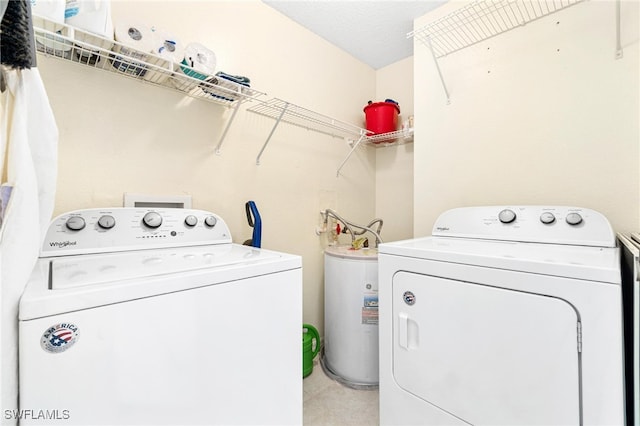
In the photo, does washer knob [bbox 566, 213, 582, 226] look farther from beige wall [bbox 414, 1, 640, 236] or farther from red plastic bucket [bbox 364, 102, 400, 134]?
red plastic bucket [bbox 364, 102, 400, 134]

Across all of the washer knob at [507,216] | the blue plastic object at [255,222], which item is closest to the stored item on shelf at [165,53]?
the blue plastic object at [255,222]

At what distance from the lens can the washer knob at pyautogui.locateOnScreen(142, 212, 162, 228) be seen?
3.81 feet

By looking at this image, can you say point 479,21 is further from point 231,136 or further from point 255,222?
point 255,222

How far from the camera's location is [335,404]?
62.2 inches

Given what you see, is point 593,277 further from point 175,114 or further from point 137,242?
point 175,114

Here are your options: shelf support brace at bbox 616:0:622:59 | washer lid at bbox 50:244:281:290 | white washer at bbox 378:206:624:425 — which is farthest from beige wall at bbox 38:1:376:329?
shelf support brace at bbox 616:0:622:59

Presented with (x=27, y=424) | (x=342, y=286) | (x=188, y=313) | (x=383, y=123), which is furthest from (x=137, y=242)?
(x=383, y=123)

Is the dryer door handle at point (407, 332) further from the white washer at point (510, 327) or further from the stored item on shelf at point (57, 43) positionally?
the stored item on shelf at point (57, 43)

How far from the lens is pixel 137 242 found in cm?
112

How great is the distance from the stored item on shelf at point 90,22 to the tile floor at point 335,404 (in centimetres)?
195

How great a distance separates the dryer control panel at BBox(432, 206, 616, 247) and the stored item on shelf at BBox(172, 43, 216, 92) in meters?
1.48

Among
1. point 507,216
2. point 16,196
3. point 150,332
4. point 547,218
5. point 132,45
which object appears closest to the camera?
point 16,196

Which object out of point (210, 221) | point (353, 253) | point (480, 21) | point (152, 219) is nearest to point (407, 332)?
point (353, 253)

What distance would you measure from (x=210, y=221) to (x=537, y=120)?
1.85 meters
